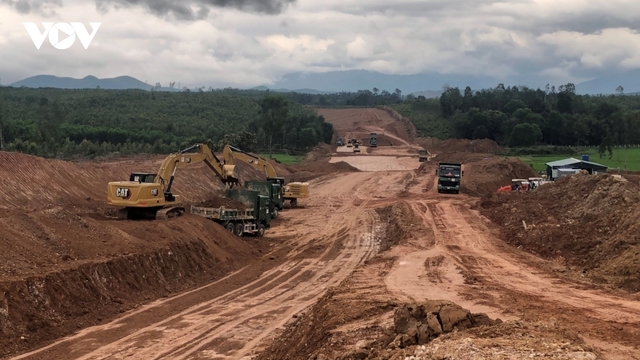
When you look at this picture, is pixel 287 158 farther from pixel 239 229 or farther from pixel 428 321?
pixel 428 321

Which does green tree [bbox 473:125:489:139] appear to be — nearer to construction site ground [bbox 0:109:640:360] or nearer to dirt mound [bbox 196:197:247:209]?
construction site ground [bbox 0:109:640:360]

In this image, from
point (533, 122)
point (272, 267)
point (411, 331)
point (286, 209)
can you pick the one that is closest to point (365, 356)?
point (411, 331)

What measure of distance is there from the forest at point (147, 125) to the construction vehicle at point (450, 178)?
32564mm

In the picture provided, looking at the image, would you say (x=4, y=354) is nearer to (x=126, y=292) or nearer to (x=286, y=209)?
(x=126, y=292)

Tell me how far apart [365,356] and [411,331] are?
858 millimetres

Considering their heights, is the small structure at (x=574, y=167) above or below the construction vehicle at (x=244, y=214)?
above

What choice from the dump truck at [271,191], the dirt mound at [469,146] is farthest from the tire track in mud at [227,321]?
the dirt mound at [469,146]

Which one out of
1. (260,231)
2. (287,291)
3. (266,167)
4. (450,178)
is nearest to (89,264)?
(287,291)

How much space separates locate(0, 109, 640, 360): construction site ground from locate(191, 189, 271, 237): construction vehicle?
85cm

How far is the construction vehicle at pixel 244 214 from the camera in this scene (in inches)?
1107

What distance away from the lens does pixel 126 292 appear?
1859 cm

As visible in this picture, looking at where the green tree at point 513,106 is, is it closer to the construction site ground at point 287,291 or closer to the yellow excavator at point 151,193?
the construction site ground at point 287,291

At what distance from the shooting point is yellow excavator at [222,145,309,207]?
33750 mm

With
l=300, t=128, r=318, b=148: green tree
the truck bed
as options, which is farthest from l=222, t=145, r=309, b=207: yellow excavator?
l=300, t=128, r=318, b=148: green tree
